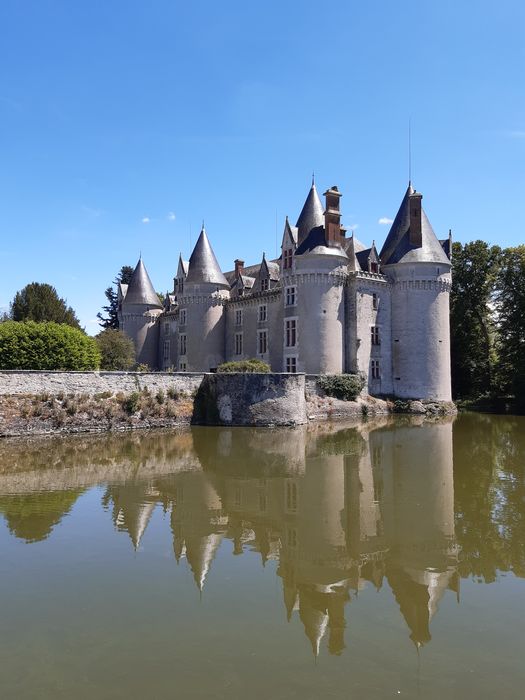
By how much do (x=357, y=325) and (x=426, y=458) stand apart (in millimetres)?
17794

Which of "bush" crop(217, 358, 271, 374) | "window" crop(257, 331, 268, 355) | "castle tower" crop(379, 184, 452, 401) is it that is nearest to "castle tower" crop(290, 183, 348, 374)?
"window" crop(257, 331, 268, 355)

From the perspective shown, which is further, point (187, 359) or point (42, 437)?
point (187, 359)

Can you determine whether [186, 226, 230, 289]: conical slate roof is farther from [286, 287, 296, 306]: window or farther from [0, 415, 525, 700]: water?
[0, 415, 525, 700]: water

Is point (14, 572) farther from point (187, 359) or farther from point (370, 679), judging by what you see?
point (187, 359)

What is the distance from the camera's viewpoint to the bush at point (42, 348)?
85.1 feet

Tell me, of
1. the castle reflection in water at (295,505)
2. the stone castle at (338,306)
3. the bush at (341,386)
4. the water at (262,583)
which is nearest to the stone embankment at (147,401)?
the bush at (341,386)

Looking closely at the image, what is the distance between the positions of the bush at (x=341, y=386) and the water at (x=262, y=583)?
1596cm

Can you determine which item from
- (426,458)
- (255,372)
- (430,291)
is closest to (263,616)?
(426,458)

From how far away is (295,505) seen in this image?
12.0m

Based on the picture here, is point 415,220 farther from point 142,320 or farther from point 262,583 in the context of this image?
point 262,583

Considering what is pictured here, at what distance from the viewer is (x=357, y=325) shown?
1367 inches

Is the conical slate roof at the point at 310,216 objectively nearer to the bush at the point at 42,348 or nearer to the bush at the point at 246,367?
the bush at the point at 246,367

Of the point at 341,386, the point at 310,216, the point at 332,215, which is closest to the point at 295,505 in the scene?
the point at 341,386

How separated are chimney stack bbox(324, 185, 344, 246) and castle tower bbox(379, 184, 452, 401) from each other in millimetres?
4840
